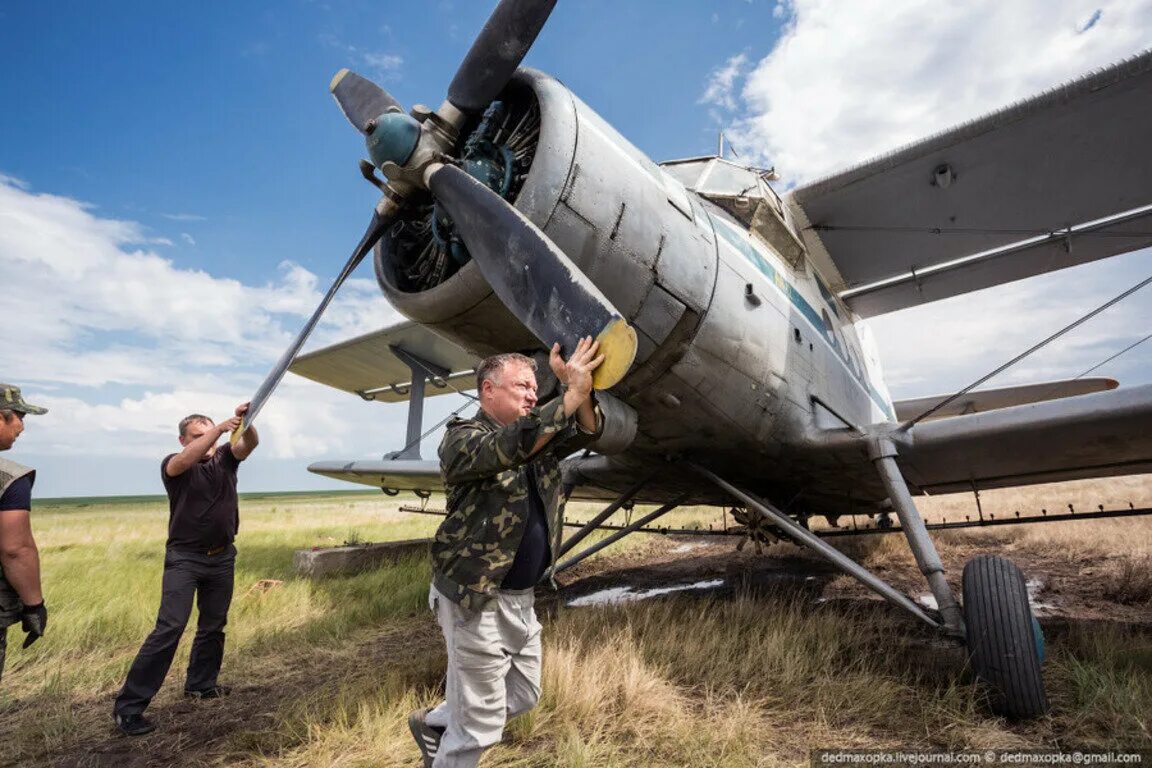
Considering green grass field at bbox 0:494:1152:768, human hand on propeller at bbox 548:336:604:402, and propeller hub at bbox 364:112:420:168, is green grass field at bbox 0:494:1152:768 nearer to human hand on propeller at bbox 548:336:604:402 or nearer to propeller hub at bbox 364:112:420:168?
human hand on propeller at bbox 548:336:604:402

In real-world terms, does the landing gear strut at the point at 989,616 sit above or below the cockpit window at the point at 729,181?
below

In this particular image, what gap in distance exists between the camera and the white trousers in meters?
1.87

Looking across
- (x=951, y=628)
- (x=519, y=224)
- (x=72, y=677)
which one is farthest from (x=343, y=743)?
(x=951, y=628)

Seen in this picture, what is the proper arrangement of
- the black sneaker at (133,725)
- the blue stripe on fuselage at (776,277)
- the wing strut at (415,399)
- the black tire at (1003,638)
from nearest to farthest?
the black tire at (1003,638), the black sneaker at (133,725), the blue stripe on fuselage at (776,277), the wing strut at (415,399)

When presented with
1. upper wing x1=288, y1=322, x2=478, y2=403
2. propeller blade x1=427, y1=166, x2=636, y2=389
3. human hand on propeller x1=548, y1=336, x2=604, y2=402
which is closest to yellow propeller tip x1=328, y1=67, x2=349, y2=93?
Answer: propeller blade x1=427, y1=166, x2=636, y2=389

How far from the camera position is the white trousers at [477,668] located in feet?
6.14

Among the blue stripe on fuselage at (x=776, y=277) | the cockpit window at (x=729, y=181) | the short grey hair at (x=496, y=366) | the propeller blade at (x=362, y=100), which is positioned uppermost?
the cockpit window at (x=729, y=181)

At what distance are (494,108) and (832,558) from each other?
3616mm

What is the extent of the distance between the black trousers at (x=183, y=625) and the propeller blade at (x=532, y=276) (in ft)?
9.23

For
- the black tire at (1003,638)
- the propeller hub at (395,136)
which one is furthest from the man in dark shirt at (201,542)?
the black tire at (1003,638)

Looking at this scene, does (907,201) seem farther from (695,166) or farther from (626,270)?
(626,270)

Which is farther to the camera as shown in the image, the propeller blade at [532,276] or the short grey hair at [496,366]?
the short grey hair at [496,366]

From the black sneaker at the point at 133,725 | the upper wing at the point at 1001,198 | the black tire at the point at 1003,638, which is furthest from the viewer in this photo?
the upper wing at the point at 1001,198

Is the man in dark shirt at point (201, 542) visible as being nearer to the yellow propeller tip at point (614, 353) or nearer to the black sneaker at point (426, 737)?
the black sneaker at point (426, 737)
